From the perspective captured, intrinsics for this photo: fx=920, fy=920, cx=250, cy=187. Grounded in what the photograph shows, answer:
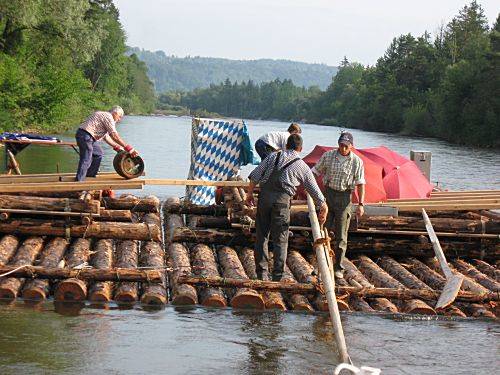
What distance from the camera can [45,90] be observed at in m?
56.5

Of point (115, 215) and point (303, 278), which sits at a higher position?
point (115, 215)

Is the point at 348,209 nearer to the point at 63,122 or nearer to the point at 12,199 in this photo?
the point at 12,199

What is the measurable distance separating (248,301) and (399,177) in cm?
620

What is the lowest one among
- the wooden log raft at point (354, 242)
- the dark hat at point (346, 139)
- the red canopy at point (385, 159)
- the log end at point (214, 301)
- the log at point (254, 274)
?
the log end at point (214, 301)

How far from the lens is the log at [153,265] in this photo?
12.0 metres

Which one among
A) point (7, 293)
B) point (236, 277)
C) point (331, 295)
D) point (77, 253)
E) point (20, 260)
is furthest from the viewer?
point (77, 253)

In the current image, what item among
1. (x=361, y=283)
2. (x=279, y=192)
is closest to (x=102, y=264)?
(x=279, y=192)

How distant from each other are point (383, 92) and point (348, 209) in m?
109

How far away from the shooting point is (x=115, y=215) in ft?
50.2

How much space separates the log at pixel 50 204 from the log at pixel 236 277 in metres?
2.17

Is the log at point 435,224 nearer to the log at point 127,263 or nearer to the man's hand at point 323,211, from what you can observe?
the man's hand at point 323,211

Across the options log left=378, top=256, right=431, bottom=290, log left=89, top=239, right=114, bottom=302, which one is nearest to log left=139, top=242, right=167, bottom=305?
log left=89, top=239, right=114, bottom=302

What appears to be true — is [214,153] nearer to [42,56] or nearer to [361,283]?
[361,283]

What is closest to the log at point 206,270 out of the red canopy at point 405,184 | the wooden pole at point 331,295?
the wooden pole at point 331,295
